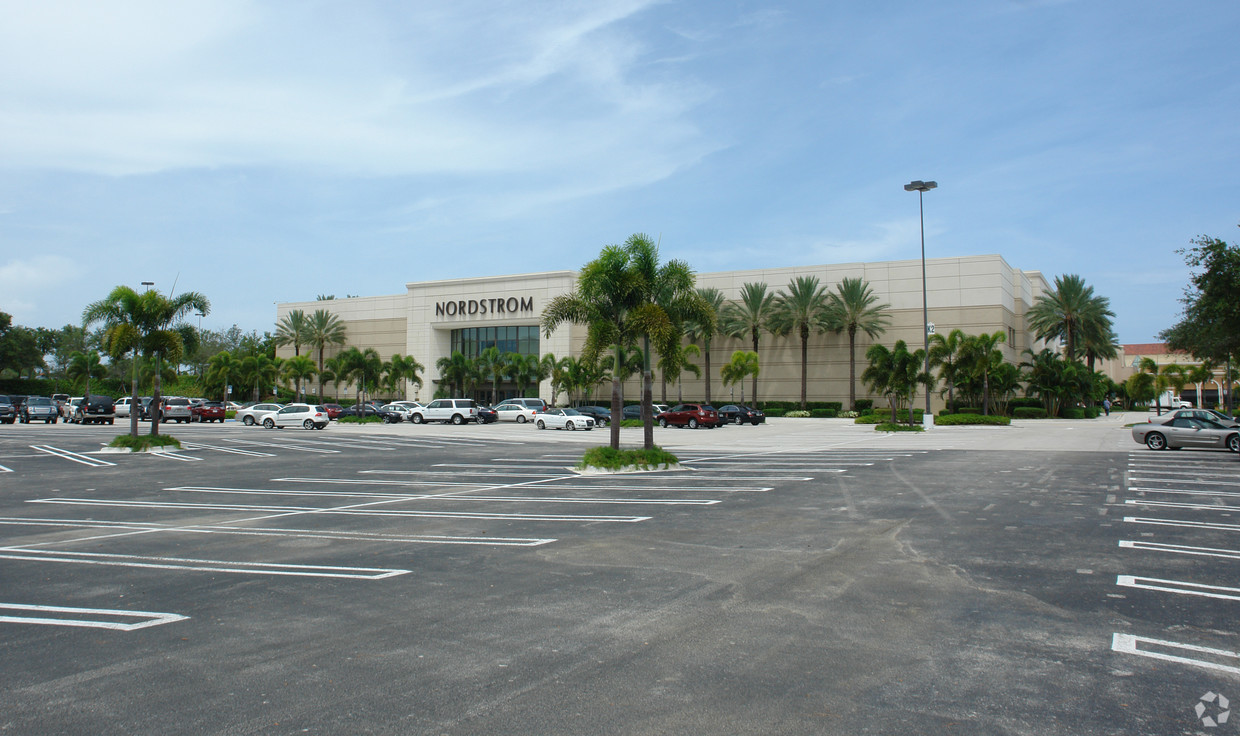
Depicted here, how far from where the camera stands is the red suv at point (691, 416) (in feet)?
154

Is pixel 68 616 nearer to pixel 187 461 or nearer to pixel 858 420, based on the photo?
pixel 187 461

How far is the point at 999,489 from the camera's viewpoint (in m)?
14.8

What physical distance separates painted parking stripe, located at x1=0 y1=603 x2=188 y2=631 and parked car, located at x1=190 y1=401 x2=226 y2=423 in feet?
173

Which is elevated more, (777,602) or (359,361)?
(359,361)

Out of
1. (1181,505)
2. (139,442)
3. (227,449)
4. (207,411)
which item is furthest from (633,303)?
(207,411)

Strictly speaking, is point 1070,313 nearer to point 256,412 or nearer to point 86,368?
point 256,412

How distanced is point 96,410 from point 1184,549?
57.5 m

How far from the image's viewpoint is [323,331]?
76188mm

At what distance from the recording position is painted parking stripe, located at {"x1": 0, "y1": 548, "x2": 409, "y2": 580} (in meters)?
7.95

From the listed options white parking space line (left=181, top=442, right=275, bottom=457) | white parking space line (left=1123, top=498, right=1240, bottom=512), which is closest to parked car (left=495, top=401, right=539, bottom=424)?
white parking space line (left=181, top=442, right=275, bottom=457)

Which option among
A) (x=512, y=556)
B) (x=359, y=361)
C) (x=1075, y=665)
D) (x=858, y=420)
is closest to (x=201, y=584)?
(x=512, y=556)

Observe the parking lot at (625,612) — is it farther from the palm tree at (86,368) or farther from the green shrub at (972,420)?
the palm tree at (86,368)

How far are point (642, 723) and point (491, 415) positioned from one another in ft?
165

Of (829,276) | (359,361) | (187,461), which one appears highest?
(829,276)
